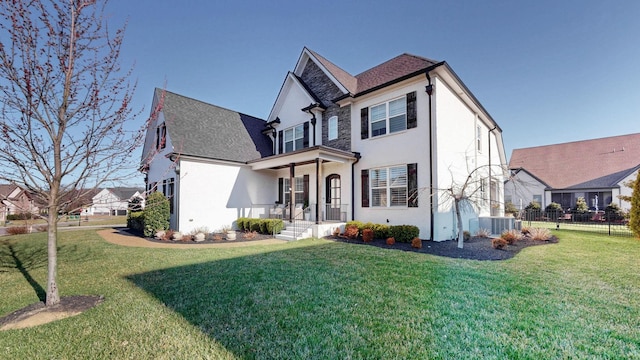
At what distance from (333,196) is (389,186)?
10.4 feet

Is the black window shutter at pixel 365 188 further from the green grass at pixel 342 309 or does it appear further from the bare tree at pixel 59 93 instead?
the bare tree at pixel 59 93

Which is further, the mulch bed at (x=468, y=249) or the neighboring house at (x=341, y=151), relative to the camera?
the neighboring house at (x=341, y=151)

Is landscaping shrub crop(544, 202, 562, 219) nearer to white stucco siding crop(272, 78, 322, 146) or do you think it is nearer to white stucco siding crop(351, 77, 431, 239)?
white stucco siding crop(351, 77, 431, 239)

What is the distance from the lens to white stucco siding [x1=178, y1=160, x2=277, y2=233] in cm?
1284


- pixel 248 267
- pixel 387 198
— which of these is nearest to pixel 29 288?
pixel 248 267

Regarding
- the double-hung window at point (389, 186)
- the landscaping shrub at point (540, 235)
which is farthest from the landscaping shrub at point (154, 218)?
the landscaping shrub at point (540, 235)

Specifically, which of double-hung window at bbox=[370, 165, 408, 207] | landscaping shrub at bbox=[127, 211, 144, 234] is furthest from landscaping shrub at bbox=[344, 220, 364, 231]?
landscaping shrub at bbox=[127, 211, 144, 234]

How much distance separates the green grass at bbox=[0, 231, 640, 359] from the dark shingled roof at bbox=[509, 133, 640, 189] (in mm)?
20456

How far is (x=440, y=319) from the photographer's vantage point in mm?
3424

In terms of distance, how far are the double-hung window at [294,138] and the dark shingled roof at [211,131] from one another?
206 centimetres

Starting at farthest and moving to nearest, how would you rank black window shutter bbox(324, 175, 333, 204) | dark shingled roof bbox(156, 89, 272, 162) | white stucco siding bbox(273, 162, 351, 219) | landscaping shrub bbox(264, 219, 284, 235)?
1. dark shingled roof bbox(156, 89, 272, 162)
2. black window shutter bbox(324, 175, 333, 204)
3. white stucco siding bbox(273, 162, 351, 219)
4. landscaping shrub bbox(264, 219, 284, 235)

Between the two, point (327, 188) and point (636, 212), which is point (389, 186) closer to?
point (327, 188)

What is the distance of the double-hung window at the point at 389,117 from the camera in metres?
11.1

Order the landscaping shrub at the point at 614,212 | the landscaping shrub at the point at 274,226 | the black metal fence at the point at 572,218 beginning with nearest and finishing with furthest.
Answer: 1. the landscaping shrub at the point at 274,226
2. the black metal fence at the point at 572,218
3. the landscaping shrub at the point at 614,212
